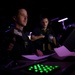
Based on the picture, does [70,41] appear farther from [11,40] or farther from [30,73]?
[30,73]

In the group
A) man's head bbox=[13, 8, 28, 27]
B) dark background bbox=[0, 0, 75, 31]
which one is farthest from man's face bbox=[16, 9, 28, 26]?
dark background bbox=[0, 0, 75, 31]

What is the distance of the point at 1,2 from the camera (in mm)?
5758

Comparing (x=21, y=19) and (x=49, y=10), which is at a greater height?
(x=21, y=19)

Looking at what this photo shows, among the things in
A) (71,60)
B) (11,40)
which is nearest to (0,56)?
(11,40)

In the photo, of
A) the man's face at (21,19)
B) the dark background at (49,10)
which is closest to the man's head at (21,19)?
the man's face at (21,19)

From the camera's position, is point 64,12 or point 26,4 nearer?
point 26,4

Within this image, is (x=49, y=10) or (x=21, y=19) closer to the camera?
(x=21, y=19)

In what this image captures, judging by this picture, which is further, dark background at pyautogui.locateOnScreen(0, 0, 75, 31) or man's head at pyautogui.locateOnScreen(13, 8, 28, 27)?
dark background at pyautogui.locateOnScreen(0, 0, 75, 31)

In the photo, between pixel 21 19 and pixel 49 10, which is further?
pixel 49 10

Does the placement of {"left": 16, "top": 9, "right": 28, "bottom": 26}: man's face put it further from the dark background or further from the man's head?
the dark background

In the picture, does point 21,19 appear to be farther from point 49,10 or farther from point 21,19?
point 49,10

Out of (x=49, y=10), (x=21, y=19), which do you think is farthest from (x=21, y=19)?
(x=49, y=10)

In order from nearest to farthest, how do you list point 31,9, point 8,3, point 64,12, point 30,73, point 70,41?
point 30,73 → point 70,41 → point 8,3 → point 31,9 → point 64,12

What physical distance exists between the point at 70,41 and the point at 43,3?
20.2ft
